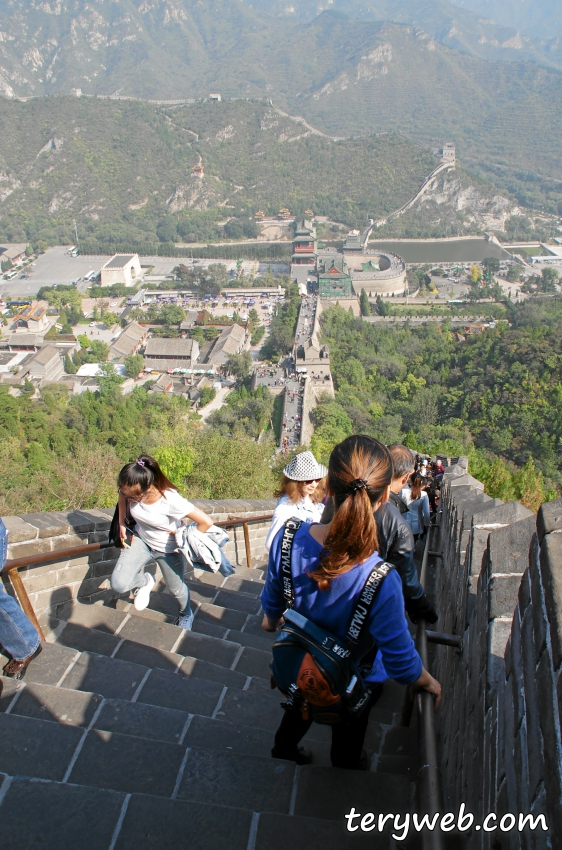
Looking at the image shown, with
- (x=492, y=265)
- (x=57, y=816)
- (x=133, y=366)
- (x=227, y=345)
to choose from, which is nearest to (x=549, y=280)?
(x=492, y=265)

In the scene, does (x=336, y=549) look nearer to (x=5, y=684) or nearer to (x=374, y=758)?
(x=374, y=758)

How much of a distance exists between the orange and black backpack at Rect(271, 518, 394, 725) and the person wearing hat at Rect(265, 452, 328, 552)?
97 cm

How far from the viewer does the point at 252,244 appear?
6744 centimetres

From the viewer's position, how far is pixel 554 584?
1.22m

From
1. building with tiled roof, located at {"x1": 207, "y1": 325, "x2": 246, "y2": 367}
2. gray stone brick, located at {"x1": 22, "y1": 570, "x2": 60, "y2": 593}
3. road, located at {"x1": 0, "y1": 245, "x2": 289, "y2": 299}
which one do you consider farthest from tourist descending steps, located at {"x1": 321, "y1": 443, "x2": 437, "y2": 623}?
road, located at {"x1": 0, "y1": 245, "x2": 289, "y2": 299}

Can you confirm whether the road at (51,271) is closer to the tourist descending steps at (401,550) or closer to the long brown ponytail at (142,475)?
A: the long brown ponytail at (142,475)

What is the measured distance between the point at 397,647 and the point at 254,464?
10430 millimetres

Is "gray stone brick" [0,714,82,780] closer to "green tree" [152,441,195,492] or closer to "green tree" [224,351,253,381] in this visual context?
"green tree" [152,441,195,492]

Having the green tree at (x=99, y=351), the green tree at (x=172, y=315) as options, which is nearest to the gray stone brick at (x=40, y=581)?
the green tree at (x=99, y=351)

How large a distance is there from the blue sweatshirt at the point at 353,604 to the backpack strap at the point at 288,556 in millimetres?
17

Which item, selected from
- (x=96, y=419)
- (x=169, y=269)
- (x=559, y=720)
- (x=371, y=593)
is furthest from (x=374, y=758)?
(x=169, y=269)

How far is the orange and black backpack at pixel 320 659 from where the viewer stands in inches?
72.7

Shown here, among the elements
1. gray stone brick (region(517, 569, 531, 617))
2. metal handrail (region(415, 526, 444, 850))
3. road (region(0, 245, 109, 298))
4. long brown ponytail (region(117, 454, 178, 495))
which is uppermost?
gray stone brick (region(517, 569, 531, 617))

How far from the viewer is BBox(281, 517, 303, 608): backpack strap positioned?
197 cm
